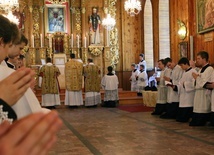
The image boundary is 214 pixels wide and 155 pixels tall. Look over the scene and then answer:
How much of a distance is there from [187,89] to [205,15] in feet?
16.9

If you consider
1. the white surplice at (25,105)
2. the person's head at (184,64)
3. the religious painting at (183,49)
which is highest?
the religious painting at (183,49)

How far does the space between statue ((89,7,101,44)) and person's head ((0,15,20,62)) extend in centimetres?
1817

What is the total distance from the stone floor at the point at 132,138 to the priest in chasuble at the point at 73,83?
4155 mm

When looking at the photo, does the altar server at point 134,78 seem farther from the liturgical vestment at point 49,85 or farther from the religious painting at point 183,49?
the liturgical vestment at point 49,85

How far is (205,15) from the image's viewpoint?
13320 mm

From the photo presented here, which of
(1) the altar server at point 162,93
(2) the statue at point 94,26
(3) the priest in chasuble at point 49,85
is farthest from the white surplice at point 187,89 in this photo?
(2) the statue at point 94,26

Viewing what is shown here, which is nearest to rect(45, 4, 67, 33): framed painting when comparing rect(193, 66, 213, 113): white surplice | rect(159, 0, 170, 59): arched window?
rect(159, 0, 170, 59): arched window

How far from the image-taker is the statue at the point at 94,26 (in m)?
19.6

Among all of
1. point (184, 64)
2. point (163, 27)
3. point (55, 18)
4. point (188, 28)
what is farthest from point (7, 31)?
point (55, 18)

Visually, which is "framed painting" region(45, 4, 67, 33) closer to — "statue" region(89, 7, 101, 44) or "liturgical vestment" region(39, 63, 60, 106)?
"statue" region(89, 7, 101, 44)

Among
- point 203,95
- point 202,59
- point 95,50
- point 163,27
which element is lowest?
point 203,95

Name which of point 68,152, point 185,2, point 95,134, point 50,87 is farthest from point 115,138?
point 185,2

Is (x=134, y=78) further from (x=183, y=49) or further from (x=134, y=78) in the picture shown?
(x=183, y=49)

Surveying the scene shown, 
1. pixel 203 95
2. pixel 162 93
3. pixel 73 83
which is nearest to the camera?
pixel 203 95
